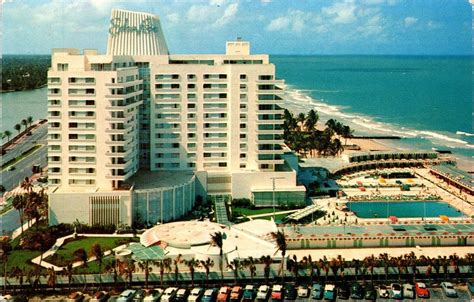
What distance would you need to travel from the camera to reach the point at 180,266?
146 ft

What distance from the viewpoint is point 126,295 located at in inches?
1548

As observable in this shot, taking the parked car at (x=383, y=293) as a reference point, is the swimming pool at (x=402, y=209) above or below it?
above

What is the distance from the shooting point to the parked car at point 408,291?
3950cm

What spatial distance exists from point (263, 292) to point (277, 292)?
2.99 ft

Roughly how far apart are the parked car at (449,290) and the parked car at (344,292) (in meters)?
6.28

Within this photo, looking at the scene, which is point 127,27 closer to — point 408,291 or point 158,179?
point 158,179

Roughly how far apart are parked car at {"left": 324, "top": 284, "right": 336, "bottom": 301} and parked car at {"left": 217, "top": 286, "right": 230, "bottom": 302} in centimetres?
635

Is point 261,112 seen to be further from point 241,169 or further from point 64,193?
point 64,193

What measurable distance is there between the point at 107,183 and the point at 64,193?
4.15 meters

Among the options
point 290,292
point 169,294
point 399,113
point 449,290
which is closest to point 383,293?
point 449,290

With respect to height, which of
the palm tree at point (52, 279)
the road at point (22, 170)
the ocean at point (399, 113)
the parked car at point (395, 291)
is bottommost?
the parked car at point (395, 291)

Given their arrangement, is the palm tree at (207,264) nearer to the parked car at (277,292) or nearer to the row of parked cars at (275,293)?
the row of parked cars at (275,293)

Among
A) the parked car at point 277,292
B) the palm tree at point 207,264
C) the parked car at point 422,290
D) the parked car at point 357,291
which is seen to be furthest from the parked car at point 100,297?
the parked car at point 422,290

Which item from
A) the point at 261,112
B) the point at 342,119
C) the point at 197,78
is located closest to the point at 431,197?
the point at 261,112
